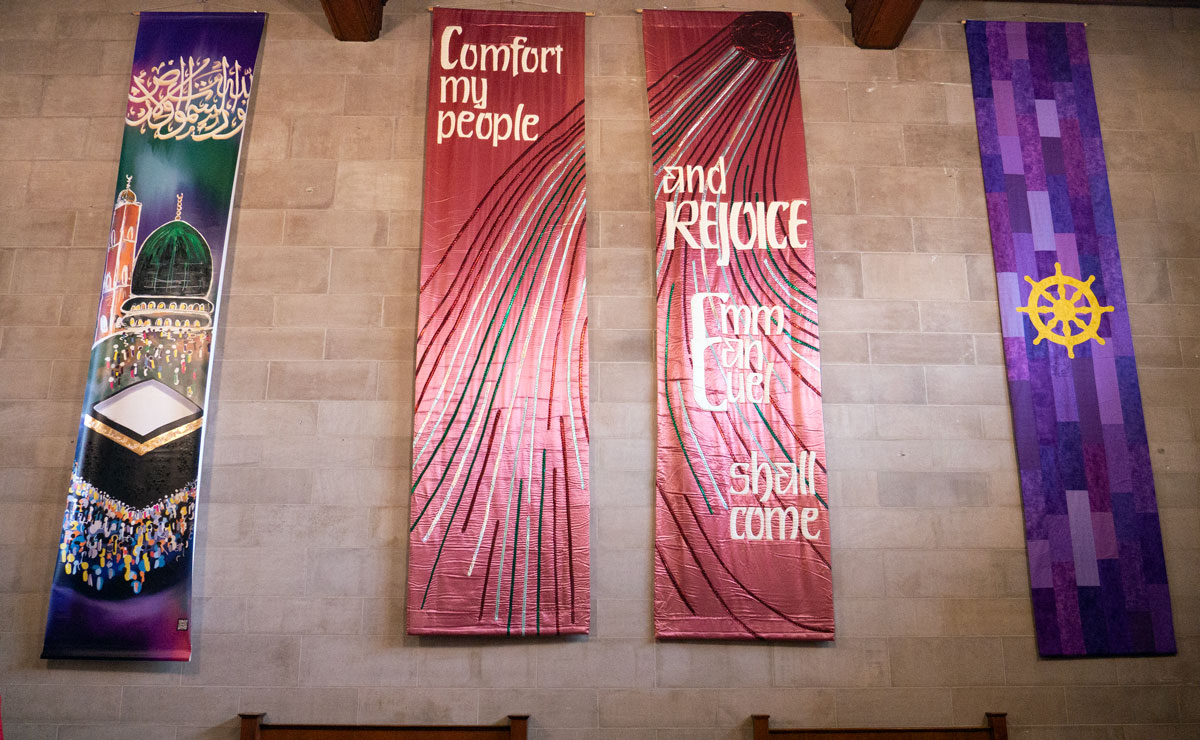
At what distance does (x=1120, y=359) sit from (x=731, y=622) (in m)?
2.38

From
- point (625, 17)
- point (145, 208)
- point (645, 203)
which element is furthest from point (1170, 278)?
point (145, 208)

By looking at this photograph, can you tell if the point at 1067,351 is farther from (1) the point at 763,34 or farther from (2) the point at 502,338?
(2) the point at 502,338

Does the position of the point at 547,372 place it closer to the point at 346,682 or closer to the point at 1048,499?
the point at 346,682

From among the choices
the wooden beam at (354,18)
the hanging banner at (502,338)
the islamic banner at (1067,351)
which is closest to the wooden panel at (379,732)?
the hanging banner at (502,338)

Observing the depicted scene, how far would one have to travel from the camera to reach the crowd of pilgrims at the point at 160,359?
158 inches

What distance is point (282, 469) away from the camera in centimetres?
403

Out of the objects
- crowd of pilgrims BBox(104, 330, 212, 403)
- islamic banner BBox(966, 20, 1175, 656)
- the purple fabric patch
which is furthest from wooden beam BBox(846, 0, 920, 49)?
crowd of pilgrims BBox(104, 330, 212, 403)

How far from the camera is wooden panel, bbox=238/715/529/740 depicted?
3746 millimetres

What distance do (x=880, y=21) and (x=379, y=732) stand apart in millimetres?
4257

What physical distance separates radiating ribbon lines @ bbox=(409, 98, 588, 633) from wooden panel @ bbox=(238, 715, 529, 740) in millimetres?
436

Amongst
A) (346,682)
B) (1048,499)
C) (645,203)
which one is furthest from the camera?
(645,203)

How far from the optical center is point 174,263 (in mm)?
4152

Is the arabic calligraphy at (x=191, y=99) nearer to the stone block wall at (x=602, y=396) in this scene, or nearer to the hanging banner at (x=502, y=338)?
the stone block wall at (x=602, y=396)

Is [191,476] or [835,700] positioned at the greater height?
[191,476]
